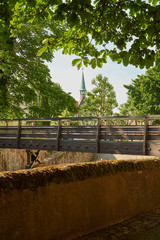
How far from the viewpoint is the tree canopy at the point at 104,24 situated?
4453mm

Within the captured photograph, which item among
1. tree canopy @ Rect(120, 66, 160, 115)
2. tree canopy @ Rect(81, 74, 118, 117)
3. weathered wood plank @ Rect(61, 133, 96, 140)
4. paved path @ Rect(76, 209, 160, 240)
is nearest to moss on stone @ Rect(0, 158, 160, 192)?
paved path @ Rect(76, 209, 160, 240)

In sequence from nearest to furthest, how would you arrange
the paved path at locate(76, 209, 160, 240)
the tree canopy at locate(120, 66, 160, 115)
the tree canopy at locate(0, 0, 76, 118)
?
the paved path at locate(76, 209, 160, 240), the tree canopy at locate(0, 0, 76, 118), the tree canopy at locate(120, 66, 160, 115)

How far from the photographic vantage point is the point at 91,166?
523cm

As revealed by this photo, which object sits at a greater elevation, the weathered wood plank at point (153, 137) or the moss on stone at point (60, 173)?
the weathered wood plank at point (153, 137)

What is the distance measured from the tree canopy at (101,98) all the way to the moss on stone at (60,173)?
4199 cm

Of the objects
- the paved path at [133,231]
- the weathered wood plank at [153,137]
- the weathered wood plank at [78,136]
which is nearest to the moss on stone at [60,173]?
the paved path at [133,231]

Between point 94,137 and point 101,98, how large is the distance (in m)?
36.2

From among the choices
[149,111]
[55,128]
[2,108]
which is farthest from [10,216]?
[149,111]

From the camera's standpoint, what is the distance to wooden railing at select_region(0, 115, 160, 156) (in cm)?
1135

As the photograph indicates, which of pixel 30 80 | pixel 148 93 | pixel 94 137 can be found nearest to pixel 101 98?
pixel 148 93

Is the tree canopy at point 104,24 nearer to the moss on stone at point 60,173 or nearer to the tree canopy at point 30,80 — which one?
the moss on stone at point 60,173

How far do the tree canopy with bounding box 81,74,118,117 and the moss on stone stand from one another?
138 ft

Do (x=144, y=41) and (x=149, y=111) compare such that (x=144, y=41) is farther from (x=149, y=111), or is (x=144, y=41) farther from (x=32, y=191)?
(x=149, y=111)

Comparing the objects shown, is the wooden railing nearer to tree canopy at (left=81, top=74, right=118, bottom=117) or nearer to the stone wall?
the stone wall
